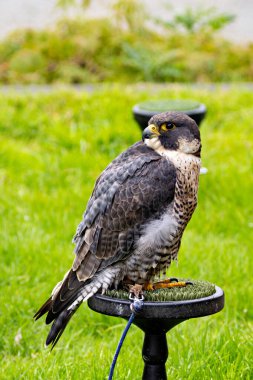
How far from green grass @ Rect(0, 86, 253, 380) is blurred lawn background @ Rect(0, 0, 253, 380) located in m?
0.01

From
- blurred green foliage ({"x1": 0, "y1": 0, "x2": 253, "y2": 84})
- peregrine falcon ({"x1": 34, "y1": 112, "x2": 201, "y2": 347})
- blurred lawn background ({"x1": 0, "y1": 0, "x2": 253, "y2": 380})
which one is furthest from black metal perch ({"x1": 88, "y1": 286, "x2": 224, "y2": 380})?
blurred green foliage ({"x1": 0, "y1": 0, "x2": 253, "y2": 84})

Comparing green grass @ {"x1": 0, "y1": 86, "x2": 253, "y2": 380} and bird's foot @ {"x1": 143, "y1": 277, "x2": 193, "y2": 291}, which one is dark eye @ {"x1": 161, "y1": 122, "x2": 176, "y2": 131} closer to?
bird's foot @ {"x1": 143, "y1": 277, "x2": 193, "y2": 291}

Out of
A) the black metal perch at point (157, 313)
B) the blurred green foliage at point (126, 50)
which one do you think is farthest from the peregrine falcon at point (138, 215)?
the blurred green foliage at point (126, 50)

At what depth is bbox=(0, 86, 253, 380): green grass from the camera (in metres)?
3.63

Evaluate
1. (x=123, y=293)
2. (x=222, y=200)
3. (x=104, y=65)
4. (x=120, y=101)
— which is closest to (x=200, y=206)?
(x=222, y=200)

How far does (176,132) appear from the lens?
2.84 m

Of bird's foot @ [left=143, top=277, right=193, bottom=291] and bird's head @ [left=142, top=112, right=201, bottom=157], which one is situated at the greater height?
bird's head @ [left=142, top=112, right=201, bottom=157]

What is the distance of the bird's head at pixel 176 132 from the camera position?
2.83 m

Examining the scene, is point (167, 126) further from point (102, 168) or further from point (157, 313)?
point (102, 168)

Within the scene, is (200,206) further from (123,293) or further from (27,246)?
(123,293)

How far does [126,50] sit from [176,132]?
7.66 meters

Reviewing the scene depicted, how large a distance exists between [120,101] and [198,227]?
2.72 m

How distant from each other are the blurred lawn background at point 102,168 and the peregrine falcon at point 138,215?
0.67 metres

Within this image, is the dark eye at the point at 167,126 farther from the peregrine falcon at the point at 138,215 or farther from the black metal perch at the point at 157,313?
the black metal perch at the point at 157,313
